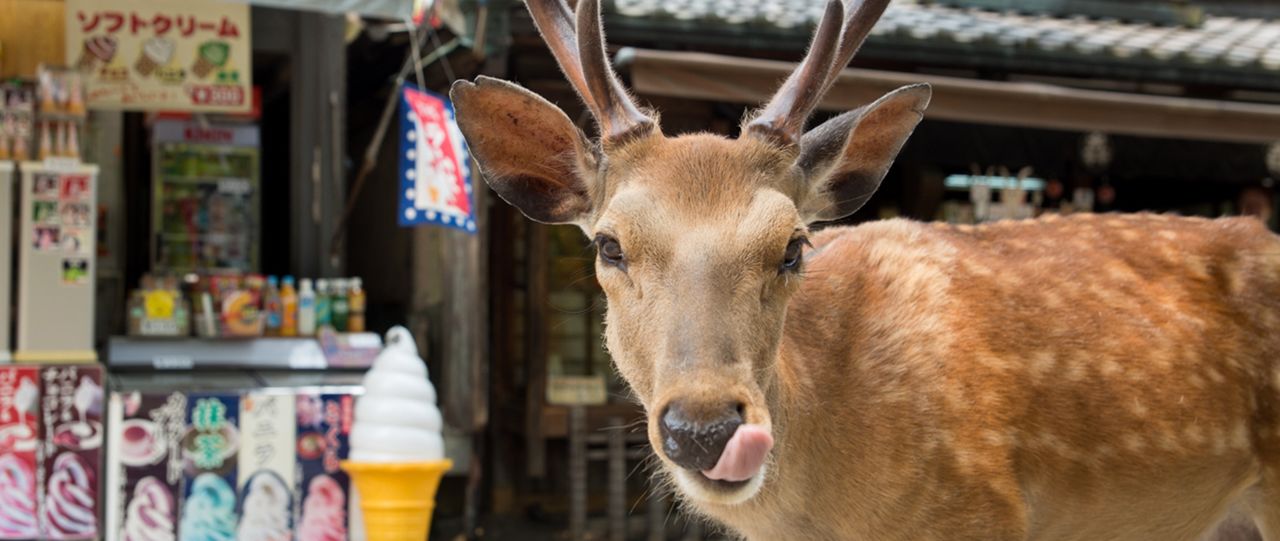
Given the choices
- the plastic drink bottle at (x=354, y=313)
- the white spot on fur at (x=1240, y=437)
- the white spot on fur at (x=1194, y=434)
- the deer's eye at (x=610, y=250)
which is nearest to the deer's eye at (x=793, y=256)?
the deer's eye at (x=610, y=250)

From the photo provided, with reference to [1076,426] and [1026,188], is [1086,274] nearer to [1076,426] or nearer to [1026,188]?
[1076,426]

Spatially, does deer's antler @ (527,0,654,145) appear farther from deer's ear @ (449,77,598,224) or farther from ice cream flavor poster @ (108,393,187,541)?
ice cream flavor poster @ (108,393,187,541)

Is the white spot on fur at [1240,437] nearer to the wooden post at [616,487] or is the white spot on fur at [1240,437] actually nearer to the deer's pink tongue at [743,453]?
the deer's pink tongue at [743,453]

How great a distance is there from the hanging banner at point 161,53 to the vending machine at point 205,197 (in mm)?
1810

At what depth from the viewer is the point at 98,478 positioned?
8359 millimetres

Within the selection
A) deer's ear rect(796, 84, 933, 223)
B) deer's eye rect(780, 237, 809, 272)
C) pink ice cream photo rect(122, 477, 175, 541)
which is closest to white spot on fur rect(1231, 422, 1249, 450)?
deer's ear rect(796, 84, 933, 223)

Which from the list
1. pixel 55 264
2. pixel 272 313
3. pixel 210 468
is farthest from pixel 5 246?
pixel 210 468

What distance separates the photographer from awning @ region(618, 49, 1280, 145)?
842cm

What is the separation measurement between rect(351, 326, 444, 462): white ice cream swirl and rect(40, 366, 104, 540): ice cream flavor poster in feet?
5.20

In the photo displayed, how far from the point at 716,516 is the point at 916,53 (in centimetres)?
725

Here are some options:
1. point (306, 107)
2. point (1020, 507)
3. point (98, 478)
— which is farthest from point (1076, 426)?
point (306, 107)

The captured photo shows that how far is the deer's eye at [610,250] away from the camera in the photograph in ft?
12.6

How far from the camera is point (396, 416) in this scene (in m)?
8.36

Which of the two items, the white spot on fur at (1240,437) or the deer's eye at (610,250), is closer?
the deer's eye at (610,250)
